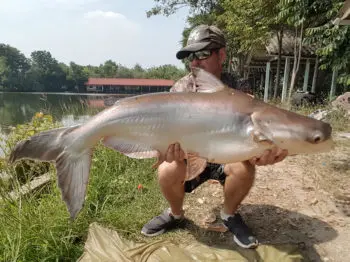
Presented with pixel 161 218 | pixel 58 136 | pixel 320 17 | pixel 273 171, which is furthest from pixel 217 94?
pixel 320 17

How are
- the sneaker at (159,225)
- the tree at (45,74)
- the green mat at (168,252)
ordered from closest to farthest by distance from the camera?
the green mat at (168,252) → the sneaker at (159,225) → the tree at (45,74)

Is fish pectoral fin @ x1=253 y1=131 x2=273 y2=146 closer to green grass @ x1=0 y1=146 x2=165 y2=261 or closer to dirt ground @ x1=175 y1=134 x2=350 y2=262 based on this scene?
dirt ground @ x1=175 y1=134 x2=350 y2=262

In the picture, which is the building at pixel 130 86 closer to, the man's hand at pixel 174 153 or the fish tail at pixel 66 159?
the man's hand at pixel 174 153

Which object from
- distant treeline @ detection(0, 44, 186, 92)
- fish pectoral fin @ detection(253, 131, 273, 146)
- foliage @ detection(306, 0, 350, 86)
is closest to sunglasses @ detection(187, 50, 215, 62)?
fish pectoral fin @ detection(253, 131, 273, 146)

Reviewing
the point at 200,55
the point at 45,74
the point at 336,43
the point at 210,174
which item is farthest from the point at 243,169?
the point at 45,74

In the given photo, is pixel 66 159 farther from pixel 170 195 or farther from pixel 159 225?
pixel 159 225

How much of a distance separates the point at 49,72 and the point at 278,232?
289 feet

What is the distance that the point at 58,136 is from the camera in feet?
6.23

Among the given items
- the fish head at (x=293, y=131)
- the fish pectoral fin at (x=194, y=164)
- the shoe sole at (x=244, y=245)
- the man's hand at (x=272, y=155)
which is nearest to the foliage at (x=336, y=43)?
the shoe sole at (x=244, y=245)

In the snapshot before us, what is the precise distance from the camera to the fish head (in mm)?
1764

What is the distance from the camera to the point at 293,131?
180 cm

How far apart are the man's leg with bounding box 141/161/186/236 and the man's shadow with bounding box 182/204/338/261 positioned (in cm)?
22

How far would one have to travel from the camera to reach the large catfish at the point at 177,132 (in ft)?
6.05

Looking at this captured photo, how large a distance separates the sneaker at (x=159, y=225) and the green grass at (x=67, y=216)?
124 mm
